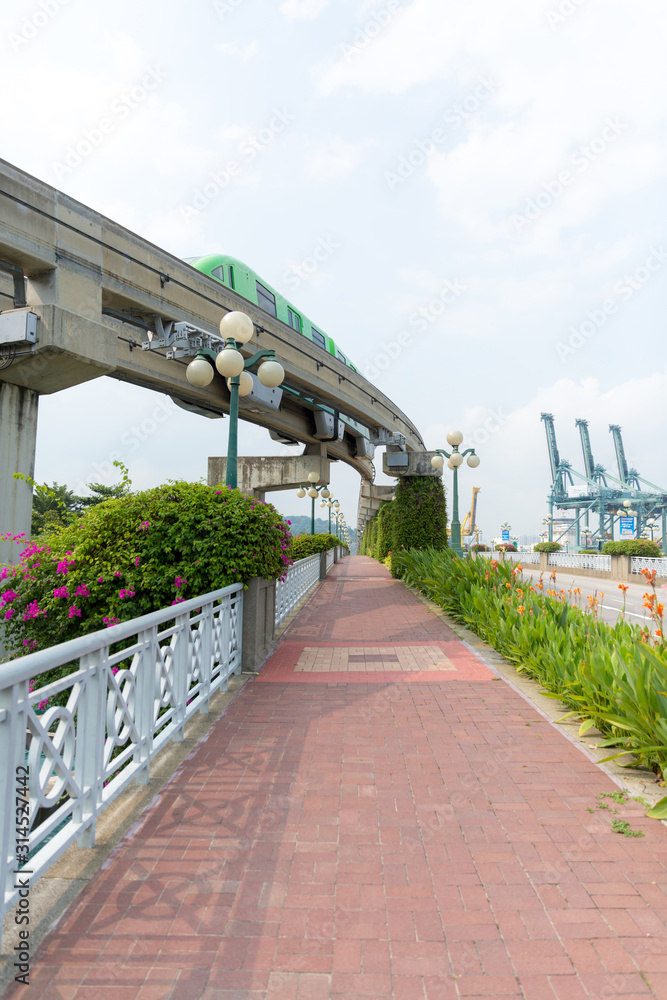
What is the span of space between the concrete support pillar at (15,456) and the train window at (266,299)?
809 cm

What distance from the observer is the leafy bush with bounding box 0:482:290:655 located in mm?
6016

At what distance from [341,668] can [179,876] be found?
14.2 feet

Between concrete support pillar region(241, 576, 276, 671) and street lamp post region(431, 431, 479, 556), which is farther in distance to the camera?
street lamp post region(431, 431, 479, 556)

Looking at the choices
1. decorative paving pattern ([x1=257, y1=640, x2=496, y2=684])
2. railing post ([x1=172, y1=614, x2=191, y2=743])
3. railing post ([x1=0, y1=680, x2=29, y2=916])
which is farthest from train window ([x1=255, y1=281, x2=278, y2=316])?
railing post ([x1=0, y1=680, x2=29, y2=916])

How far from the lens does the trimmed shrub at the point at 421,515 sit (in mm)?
19469

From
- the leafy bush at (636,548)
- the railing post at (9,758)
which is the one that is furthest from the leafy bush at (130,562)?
the leafy bush at (636,548)

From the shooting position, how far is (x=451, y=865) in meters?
2.77

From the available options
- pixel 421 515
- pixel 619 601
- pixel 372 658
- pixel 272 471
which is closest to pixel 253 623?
pixel 372 658

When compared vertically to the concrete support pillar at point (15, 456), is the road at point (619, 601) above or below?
below

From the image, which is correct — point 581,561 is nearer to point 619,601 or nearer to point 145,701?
point 619,601

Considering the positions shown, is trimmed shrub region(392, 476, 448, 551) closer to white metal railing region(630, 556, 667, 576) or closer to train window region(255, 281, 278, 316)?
train window region(255, 281, 278, 316)

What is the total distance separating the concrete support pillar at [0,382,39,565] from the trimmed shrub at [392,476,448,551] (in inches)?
505

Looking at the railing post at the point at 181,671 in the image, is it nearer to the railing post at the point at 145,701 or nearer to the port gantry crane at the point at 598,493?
the railing post at the point at 145,701

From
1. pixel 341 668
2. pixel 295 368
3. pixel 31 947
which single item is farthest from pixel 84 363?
pixel 31 947
